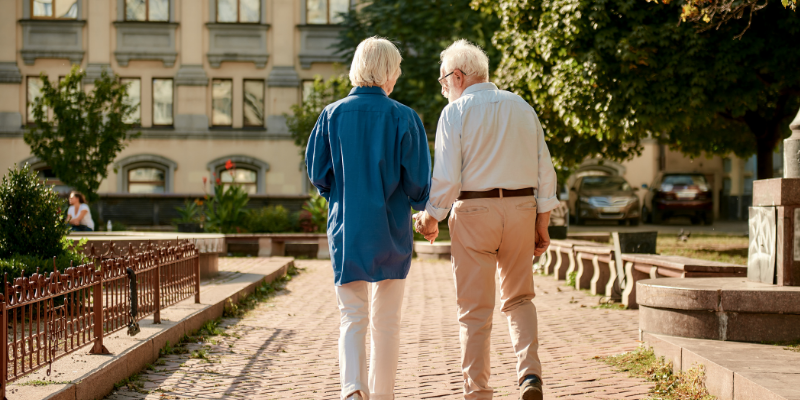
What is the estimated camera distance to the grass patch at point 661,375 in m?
4.69

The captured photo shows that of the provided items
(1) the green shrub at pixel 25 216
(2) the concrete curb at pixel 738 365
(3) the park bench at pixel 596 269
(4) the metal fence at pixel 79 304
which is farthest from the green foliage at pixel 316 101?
(2) the concrete curb at pixel 738 365

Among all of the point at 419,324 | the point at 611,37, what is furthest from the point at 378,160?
the point at 611,37

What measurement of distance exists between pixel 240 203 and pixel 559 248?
27.4 feet

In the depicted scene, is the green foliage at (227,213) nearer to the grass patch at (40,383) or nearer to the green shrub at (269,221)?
the green shrub at (269,221)

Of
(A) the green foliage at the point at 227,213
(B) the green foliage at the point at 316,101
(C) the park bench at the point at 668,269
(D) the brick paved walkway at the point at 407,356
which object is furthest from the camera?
(B) the green foliage at the point at 316,101

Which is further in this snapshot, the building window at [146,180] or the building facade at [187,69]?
the building window at [146,180]

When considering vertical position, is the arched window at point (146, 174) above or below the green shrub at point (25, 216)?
Answer: above

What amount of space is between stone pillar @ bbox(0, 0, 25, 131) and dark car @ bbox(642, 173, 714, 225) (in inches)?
868

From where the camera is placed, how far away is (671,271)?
25.3ft

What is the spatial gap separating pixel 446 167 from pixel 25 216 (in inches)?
190

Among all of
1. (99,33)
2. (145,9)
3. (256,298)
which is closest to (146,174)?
(99,33)

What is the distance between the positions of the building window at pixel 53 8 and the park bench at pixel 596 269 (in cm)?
2300

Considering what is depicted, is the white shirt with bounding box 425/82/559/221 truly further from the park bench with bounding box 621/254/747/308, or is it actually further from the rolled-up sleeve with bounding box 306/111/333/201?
the park bench with bounding box 621/254/747/308

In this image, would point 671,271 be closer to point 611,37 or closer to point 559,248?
point 559,248
